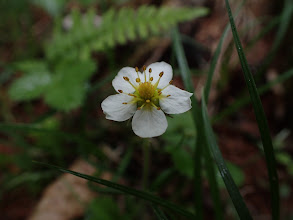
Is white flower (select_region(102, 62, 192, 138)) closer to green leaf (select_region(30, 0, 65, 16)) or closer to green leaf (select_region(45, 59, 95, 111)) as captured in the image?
green leaf (select_region(45, 59, 95, 111))

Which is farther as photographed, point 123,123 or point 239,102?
point 123,123

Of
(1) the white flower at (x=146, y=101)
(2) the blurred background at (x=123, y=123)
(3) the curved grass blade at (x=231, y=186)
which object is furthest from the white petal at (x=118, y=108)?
(2) the blurred background at (x=123, y=123)

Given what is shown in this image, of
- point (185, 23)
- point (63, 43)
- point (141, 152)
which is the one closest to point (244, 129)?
point (141, 152)

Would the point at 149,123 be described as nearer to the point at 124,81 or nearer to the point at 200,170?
the point at 124,81

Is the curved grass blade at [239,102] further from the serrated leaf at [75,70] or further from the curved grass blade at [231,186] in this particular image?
the serrated leaf at [75,70]

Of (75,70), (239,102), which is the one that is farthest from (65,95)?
(239,102)

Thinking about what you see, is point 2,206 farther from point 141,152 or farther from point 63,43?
point 63,43
